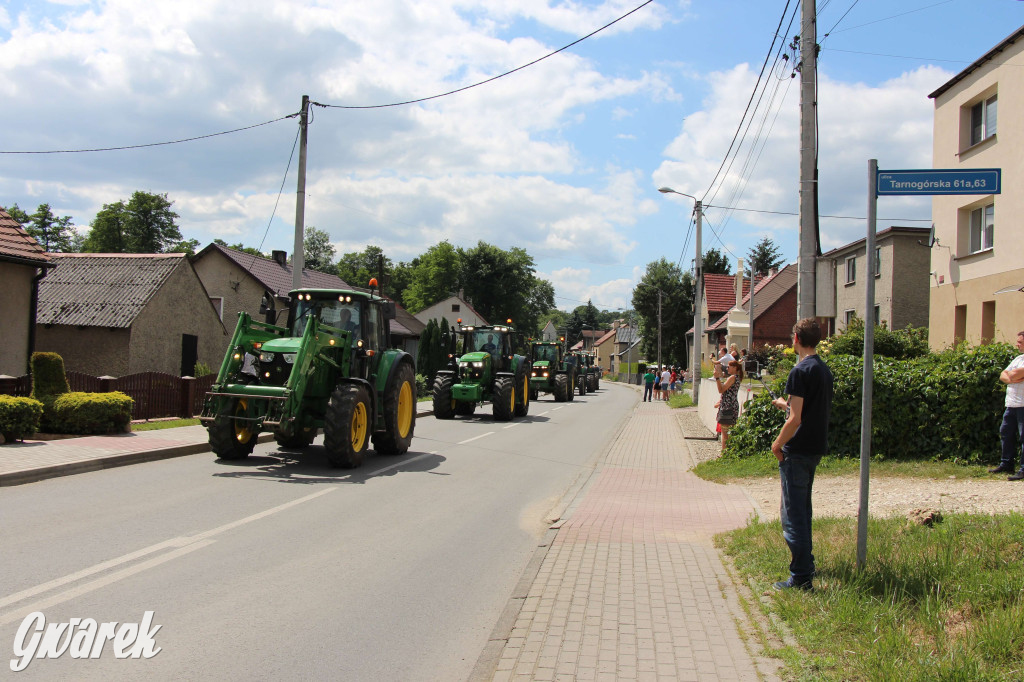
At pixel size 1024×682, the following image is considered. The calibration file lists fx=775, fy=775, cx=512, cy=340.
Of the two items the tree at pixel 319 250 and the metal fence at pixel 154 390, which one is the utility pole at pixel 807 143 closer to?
the metal fence at pixel 154 390

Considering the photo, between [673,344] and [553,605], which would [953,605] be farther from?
[673,344]

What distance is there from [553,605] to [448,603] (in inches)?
27.9

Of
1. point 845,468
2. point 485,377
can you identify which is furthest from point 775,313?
point 845,468

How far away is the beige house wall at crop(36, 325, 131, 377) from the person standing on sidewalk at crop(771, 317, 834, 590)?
21.0 meters

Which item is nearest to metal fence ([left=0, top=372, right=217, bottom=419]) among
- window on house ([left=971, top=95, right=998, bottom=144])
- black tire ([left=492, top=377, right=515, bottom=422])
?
black tire ([left=492, top=377, right=515, bottom=422])

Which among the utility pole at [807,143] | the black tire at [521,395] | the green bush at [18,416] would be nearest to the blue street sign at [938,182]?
the utility pole at [807,143]

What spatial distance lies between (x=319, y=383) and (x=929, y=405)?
857 cm

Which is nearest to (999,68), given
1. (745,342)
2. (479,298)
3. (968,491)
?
(968,491)

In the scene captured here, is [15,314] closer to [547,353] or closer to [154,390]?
[154,390]

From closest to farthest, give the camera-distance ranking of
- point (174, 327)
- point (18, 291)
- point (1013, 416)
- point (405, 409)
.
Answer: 1. point (1013, 416)
2. point (405, 409)
3. point (18, 291)
4. point (174, 327)

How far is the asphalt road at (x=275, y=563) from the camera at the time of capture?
4.17 metres

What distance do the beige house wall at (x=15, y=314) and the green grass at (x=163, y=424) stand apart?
3976mm

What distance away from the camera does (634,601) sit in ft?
16.8

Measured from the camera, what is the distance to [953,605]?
4.58 meters
